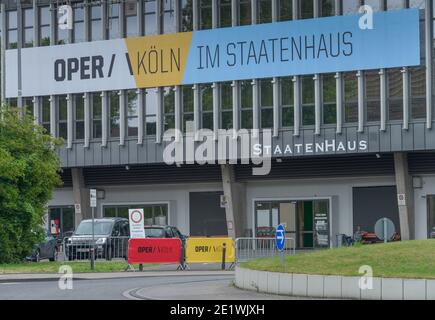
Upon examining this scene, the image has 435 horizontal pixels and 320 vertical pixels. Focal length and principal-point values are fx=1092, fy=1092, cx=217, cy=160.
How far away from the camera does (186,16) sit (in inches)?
2172

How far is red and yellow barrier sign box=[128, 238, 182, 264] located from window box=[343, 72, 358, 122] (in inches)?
677

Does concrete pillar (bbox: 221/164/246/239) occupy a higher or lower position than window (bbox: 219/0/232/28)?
lower

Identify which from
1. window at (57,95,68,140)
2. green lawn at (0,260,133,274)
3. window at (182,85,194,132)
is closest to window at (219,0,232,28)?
window at (182,85,194,132)

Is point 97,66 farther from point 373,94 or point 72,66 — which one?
point 373,94

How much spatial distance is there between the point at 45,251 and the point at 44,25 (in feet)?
62.1

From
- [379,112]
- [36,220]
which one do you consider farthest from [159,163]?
[36,220]

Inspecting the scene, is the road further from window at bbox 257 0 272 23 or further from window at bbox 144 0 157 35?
window at bbox 144 0 157 35

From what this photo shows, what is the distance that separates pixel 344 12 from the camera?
51031 millimetres

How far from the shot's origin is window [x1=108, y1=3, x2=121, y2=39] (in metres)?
56.9

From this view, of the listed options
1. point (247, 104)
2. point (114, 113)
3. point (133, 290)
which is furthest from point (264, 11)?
point (133, 290)

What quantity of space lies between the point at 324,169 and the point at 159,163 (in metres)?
8.43
